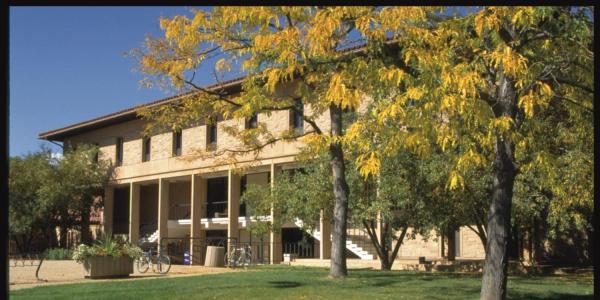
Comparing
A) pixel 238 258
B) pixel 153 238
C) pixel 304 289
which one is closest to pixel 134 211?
pixel 153 238

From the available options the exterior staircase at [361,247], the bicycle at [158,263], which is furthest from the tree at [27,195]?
the exterior staircase at [361,247]

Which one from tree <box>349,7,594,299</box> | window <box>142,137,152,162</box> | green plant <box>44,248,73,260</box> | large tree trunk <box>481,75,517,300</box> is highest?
window <box>142,137,152,162</box>

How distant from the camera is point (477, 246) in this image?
2628 cm

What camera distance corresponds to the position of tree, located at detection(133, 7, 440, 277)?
9359 mm

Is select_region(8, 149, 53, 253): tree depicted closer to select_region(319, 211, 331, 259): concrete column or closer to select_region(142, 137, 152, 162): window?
select_region(142, 137, 152, 162): window

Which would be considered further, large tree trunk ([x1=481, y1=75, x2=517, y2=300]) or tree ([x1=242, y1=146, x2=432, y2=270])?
tree ([x1=242, y1=146, x2=432, y2=270])

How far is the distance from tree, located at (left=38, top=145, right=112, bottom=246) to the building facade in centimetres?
98

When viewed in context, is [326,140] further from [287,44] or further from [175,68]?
[175,68]

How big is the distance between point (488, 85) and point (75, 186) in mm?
33698

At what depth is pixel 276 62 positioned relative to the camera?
12.4 metres

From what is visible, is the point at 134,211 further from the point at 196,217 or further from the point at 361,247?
the point at 361,247

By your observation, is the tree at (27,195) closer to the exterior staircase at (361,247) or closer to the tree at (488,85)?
the exterior staircase at (361,247)

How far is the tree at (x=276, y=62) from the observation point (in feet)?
30.7

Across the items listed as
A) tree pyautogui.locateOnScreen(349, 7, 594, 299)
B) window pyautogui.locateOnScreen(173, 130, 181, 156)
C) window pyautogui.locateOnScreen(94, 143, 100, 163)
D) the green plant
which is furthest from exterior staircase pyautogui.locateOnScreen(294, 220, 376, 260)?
window pyautogui.locateOnScreen(94, 143, 100, 163)
